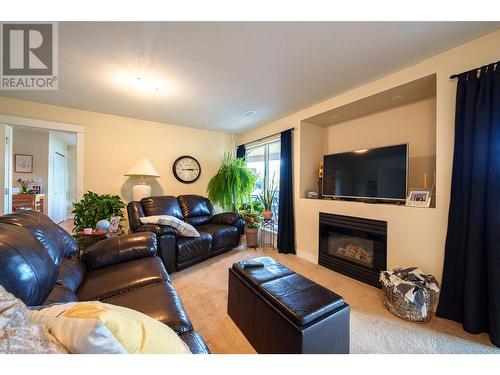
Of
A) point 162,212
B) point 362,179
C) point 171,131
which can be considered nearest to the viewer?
point 362,179

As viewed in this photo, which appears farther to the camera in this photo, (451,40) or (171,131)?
(171,131)

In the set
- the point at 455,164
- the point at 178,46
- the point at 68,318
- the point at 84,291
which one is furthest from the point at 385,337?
the point at 178,46

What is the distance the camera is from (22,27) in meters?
1.50

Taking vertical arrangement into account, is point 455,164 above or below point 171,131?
below

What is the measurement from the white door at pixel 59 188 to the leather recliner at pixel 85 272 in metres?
5.00

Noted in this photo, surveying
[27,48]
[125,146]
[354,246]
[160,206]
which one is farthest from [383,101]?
[125,146]

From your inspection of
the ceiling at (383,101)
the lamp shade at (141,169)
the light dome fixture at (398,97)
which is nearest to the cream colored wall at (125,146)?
the lamp shade at (141,169)

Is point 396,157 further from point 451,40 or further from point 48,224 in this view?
point 48,224

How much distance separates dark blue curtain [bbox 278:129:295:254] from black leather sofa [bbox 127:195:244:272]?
2.34ft

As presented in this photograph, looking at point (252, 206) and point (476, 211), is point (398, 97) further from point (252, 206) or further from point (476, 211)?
point (252, 206)

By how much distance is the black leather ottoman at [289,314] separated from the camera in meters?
1.06

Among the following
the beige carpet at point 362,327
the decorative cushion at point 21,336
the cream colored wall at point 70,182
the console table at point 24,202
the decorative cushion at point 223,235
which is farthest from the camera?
the cream colored wall at point 70,182

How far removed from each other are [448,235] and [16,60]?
4062mm

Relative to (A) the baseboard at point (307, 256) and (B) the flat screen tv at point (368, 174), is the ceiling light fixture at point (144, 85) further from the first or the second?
(A) the baseboard at point (307, 256)
